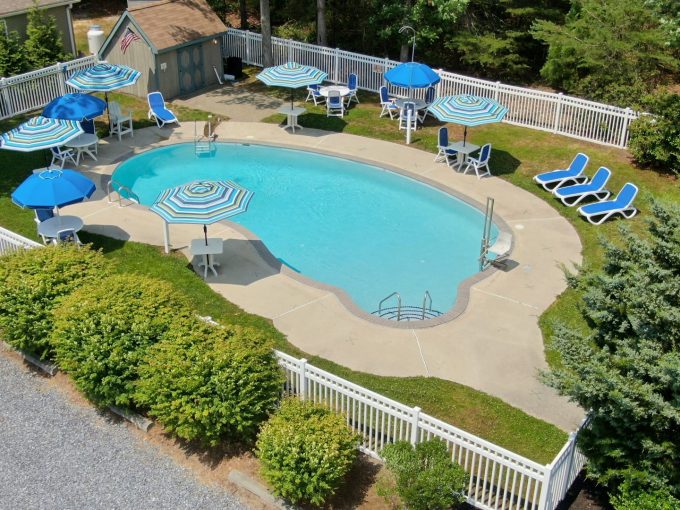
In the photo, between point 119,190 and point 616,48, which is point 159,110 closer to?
point 119,190

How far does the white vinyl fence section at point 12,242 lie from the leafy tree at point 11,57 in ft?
42.5

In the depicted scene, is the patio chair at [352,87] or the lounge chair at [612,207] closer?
the lounge chair at [612,207]

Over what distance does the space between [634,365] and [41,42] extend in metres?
24.9

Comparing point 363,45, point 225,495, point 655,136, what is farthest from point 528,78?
point 225,495

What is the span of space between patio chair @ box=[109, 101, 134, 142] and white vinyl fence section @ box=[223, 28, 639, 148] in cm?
713

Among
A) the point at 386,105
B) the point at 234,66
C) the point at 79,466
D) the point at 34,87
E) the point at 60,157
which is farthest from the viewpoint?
the point at 234,66

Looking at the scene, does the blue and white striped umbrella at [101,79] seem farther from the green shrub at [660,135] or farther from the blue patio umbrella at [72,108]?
the green shrub at [660,135]

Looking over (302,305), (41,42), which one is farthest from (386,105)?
(41,42)

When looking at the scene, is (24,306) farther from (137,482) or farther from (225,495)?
(225,495)

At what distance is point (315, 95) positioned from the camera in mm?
26797

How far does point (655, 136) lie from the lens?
21234mm

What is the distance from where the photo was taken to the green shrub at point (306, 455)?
1098cm

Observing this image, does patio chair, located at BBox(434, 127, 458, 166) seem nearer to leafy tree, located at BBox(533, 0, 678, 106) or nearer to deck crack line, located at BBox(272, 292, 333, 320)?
leafy tree, located at BBox(533, 0, 678, 106)

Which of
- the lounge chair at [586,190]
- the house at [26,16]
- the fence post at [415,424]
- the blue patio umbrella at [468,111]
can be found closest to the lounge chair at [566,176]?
the lounge chair at [586,190]
